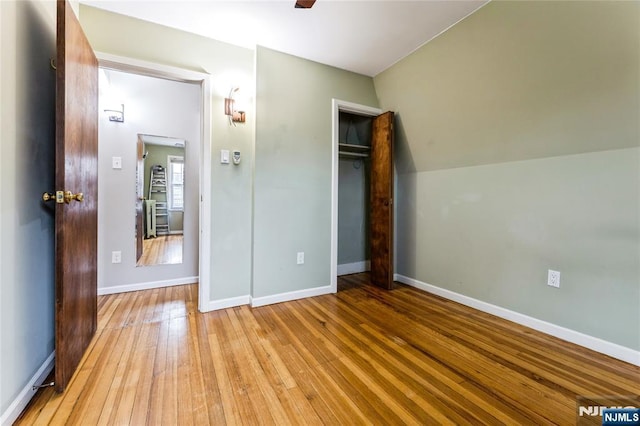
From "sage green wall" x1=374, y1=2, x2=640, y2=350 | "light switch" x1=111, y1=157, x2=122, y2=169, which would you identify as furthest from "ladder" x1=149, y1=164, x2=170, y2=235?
"sage green wall" x1=374, y1=2, x2=640, y2=350

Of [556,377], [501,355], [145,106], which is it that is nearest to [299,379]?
[501,355]

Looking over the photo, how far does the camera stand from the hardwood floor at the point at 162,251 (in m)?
2.94

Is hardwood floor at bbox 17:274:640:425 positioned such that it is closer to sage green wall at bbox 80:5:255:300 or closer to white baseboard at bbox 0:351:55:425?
white baseboard at bbox 0:351:55:425

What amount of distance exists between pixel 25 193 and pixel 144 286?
6.36ft

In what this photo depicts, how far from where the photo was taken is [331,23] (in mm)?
2119

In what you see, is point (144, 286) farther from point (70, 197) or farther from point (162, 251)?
point (70, 197)

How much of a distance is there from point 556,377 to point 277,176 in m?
2.44

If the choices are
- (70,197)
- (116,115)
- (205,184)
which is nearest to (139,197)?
(116,115)

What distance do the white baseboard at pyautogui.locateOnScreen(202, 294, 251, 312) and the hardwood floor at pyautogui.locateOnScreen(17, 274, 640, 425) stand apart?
0.24 ft

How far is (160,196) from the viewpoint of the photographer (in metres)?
3.10

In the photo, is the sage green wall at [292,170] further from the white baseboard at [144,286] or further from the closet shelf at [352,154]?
the white baseboard at [144,286]

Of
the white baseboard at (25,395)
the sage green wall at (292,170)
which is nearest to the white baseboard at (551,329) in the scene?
the sage green wall at (292,170)

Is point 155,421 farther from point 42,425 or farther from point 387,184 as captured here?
point 387,184

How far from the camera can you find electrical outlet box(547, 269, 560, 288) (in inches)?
75.0
